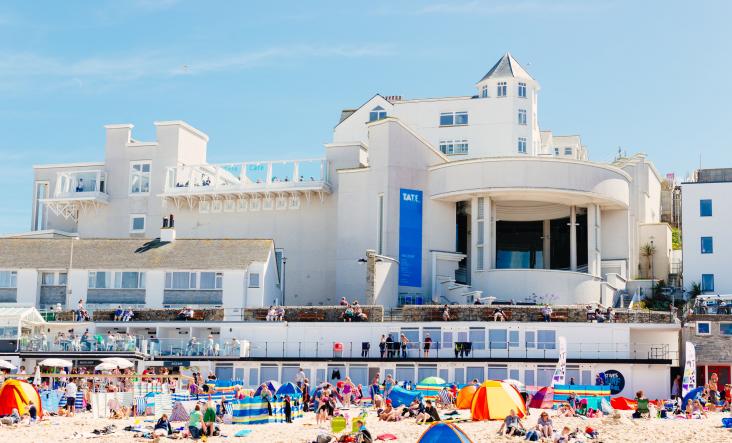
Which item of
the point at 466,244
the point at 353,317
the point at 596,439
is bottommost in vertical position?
the point at 596,439

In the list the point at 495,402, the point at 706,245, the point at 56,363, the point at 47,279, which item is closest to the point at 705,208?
the point at 706,245

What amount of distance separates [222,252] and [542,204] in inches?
682

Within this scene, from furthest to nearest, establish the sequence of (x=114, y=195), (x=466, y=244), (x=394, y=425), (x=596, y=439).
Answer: (x=114, y=195)
(x=466, y=244)
(x=394, y=425)
(x=596, y=439)

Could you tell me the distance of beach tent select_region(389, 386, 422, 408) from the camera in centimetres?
3903

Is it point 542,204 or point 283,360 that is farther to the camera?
point 542,204

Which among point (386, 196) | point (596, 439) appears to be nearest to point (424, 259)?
point (386, 196)

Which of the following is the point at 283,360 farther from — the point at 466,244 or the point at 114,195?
the point at 114,195

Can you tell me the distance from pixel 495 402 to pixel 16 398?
14824 millimetres

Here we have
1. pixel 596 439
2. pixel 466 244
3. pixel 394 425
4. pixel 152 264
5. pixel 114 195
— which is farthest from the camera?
pixel 114 195

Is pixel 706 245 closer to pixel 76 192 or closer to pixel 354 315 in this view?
pixel 354 315

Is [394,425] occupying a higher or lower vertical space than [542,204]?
lower

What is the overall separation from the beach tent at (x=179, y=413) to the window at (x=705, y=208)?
3055 cm

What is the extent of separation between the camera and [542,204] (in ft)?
203

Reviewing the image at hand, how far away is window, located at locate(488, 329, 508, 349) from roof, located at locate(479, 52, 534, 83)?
22113 mm
